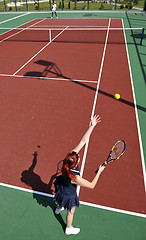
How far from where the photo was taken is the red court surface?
531 centimetres

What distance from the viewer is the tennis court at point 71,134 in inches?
177

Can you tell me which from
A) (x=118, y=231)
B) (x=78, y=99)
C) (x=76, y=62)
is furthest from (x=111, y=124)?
(x=76, y=62)

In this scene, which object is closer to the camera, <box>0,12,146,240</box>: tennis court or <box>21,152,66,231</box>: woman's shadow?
<box>0,12,146,240</box>: tennis court

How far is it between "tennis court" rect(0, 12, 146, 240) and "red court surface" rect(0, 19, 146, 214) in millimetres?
26

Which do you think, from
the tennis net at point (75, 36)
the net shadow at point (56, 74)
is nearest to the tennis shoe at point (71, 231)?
the net shadow at point (56, 74)

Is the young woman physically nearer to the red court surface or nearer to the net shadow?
the red court surface

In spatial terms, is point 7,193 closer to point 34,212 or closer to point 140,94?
point 34,212

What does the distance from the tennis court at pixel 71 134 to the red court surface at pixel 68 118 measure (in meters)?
0.03

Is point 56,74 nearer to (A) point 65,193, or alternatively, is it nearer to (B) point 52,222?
(B) point 52,222

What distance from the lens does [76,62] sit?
12.6 meters

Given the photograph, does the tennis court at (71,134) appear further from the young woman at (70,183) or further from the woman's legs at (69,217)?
the young woman at (70,183)

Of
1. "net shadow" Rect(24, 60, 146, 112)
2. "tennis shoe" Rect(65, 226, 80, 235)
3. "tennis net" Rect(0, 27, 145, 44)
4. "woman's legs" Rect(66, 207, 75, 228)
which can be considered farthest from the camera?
"tennis net" Rect(0, 27, 145, 44)

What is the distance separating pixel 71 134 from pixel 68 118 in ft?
3.13

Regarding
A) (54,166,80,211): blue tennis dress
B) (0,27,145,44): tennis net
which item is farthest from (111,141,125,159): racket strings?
(0,27,145,44): tennis net
